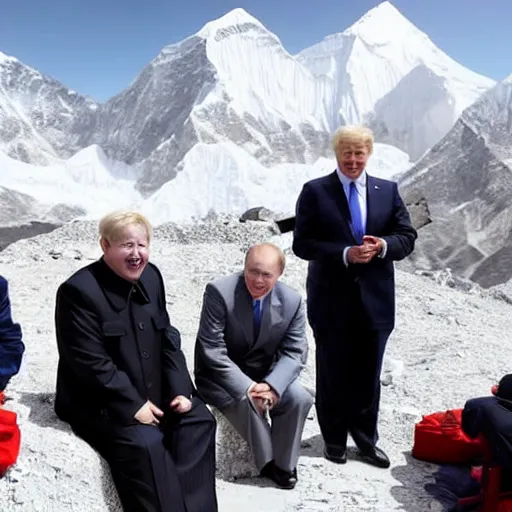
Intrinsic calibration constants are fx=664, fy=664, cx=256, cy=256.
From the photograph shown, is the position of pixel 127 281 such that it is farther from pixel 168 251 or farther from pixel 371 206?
pixel 168 251

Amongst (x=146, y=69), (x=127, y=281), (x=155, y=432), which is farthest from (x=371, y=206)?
(x=146, y=69)

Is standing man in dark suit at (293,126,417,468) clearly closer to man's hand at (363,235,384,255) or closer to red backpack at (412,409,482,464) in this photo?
man's hand at (363,235,384,255)

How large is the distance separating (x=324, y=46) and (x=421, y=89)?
57.6 feet

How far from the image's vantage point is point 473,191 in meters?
54.5

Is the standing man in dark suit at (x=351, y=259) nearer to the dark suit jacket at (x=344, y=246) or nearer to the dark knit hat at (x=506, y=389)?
the dark suit jacket at (x=344, y=246)

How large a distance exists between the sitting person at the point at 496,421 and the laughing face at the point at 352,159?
1.19 meters

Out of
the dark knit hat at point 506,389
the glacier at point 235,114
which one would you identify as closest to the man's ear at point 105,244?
the dark knit hat at point 506,389

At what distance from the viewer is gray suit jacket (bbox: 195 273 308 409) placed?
320 cm

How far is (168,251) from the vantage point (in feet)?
35.9

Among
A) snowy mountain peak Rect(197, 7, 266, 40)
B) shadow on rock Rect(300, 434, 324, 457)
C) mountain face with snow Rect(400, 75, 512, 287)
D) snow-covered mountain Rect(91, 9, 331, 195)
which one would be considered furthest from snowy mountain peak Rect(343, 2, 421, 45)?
shadow on rock Rect(300, 434, 324, 457)

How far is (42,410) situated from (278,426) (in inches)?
44.2

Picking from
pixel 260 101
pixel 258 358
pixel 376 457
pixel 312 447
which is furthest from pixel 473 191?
pixel 258 358

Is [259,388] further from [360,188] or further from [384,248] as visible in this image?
[360,188]

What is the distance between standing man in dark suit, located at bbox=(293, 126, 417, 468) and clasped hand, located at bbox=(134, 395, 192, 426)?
35.3 inches
